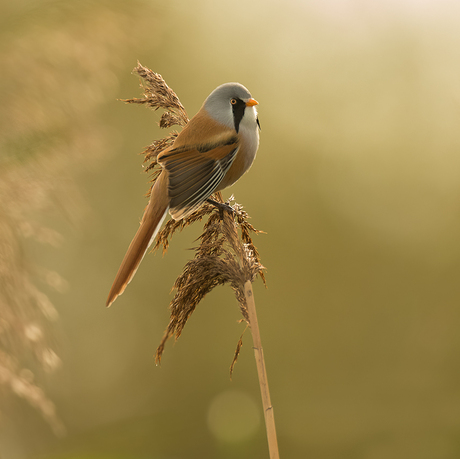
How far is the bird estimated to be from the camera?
4.22 ft

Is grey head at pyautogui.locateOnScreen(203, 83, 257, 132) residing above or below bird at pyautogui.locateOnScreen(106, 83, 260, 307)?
above

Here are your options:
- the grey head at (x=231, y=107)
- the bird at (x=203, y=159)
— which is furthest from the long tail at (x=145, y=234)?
the grey head at (x=231, y=107)

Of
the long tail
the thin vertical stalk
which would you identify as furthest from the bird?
the thin vertical stalk

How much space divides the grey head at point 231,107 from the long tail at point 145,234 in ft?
0.90

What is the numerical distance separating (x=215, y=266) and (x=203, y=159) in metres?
0.36

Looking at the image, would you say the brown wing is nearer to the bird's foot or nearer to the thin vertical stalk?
the bird's foot

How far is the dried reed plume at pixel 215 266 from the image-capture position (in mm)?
1080

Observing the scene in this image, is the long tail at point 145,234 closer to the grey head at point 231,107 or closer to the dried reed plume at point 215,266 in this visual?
the dried reed plume at point 215,266

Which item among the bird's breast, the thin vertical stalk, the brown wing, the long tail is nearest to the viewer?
the thin vertical stalk

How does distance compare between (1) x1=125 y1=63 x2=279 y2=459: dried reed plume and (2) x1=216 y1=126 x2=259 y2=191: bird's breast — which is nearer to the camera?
(1) x1=125 y1=63 x2=279 y2=459: dried reed plume

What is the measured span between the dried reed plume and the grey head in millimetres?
116

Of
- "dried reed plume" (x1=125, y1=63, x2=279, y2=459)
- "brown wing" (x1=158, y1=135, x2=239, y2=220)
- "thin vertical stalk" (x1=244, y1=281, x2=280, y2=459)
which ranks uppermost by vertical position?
"brown wing" (x1=158, y1=135, x2=239, y2=220)

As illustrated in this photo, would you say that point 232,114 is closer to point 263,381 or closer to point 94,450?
point 263,381

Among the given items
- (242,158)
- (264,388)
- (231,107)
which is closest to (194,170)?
(242,158)
